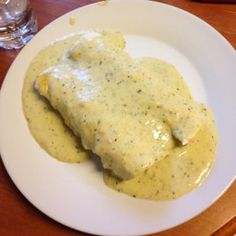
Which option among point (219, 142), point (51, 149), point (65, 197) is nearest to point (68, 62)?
point (51, 149)

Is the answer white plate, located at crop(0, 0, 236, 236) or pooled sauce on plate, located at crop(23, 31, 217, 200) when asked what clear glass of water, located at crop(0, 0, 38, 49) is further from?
pooled sauce on plate, located at crop(23, 31, 217, 200)

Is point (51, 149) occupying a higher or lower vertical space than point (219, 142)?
lower

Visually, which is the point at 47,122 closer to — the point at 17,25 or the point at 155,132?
the point at 155,132

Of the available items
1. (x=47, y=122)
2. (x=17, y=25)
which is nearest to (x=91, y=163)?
(x=47, y=122)

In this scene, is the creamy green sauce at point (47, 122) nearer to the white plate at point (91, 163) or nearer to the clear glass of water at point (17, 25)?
the white plate at point (91, 163)

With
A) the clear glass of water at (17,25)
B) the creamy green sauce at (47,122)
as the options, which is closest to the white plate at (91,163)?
the creamy green sauce at (47,122)

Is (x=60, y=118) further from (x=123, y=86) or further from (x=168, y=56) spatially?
(x=168, y=56)

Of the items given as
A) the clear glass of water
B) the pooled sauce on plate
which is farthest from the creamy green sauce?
the clear glass of water
